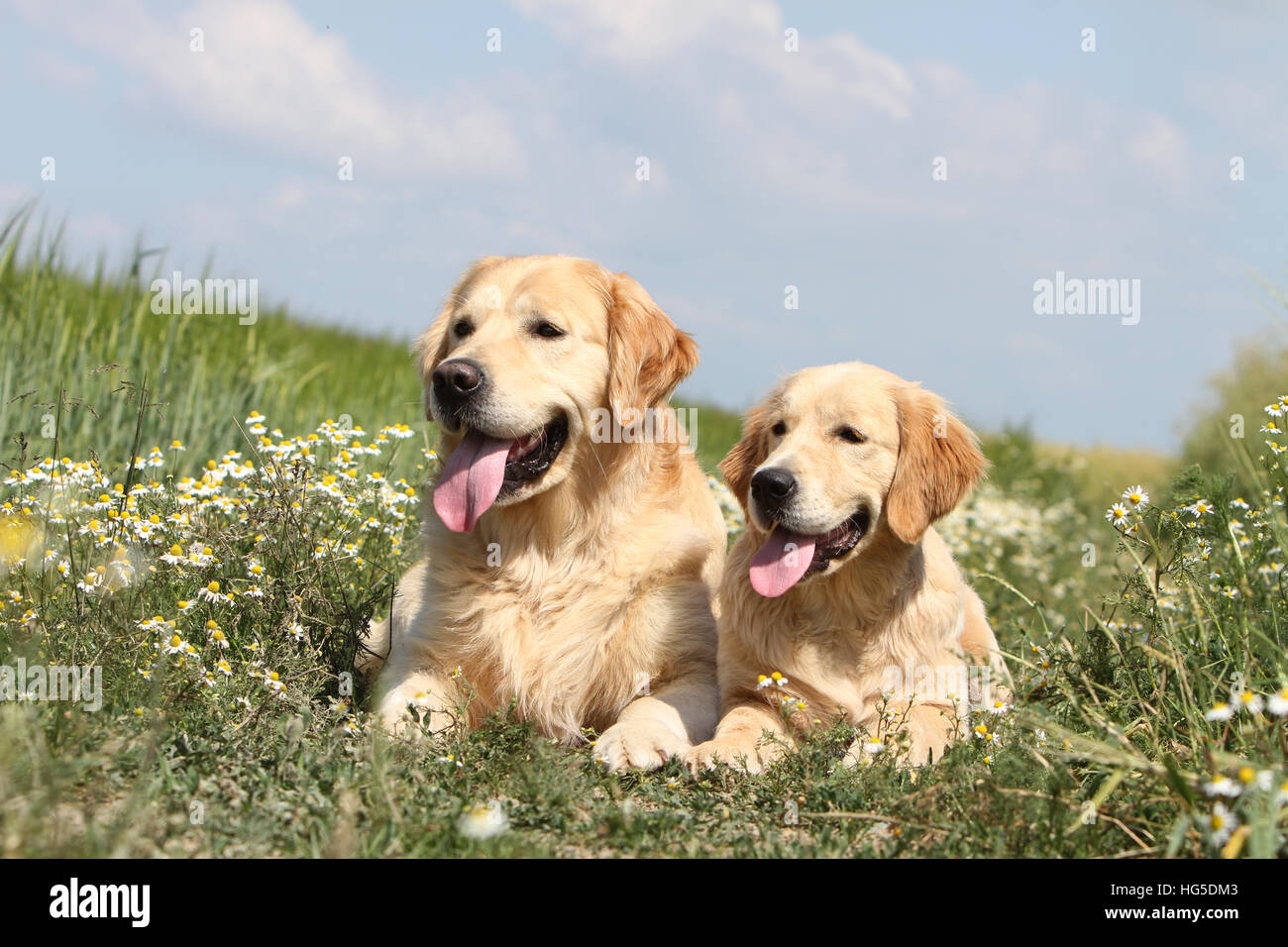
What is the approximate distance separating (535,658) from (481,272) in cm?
136

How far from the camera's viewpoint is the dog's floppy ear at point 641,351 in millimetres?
3594

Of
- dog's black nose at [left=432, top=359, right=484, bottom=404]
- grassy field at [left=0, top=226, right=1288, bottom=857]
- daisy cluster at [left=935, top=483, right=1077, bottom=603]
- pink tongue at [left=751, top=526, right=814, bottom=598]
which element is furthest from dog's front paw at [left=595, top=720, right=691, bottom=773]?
daisy cluster at [left=935, top=483, right=1077, bottom=603]

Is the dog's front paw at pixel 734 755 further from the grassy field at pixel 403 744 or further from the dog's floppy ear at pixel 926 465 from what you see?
the dog's floppy ear at pixel 926 465

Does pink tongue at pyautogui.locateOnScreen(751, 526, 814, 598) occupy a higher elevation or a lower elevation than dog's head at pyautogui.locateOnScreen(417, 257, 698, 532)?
lower

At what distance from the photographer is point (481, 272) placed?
3.78m

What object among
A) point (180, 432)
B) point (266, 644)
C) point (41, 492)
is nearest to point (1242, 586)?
point (266, 644)

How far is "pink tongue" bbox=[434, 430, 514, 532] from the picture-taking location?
3410mm

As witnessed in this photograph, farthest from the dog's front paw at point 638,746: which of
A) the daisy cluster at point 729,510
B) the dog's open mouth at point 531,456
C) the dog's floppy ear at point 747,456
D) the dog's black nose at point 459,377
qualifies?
the daisy cluster at point 729,510

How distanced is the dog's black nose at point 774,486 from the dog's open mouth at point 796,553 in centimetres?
16

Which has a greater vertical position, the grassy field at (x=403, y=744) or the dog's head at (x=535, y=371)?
the dog's head at (x=535, y=371)

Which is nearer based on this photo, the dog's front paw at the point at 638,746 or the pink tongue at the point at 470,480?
the dog's front paw at the point at 638,746

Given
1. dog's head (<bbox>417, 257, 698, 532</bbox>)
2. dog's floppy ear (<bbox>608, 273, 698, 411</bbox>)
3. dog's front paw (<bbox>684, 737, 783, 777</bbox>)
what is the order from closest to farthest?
dog's front paw (<bbox>684, 737, 783, 777</bbox>)
dog's head (<bbox>417, 257, 698, 532</bbox>)
dog's floppy ear (<bbox>608, 273, 698, 411</bbox>)

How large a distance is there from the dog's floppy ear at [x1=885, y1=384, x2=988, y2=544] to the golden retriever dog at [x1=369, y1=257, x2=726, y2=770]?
0.73 m

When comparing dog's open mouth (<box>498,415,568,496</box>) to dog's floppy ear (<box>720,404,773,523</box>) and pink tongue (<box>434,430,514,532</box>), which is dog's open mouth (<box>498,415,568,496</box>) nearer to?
pink tongue (<box>434,430,514,532</box>)
